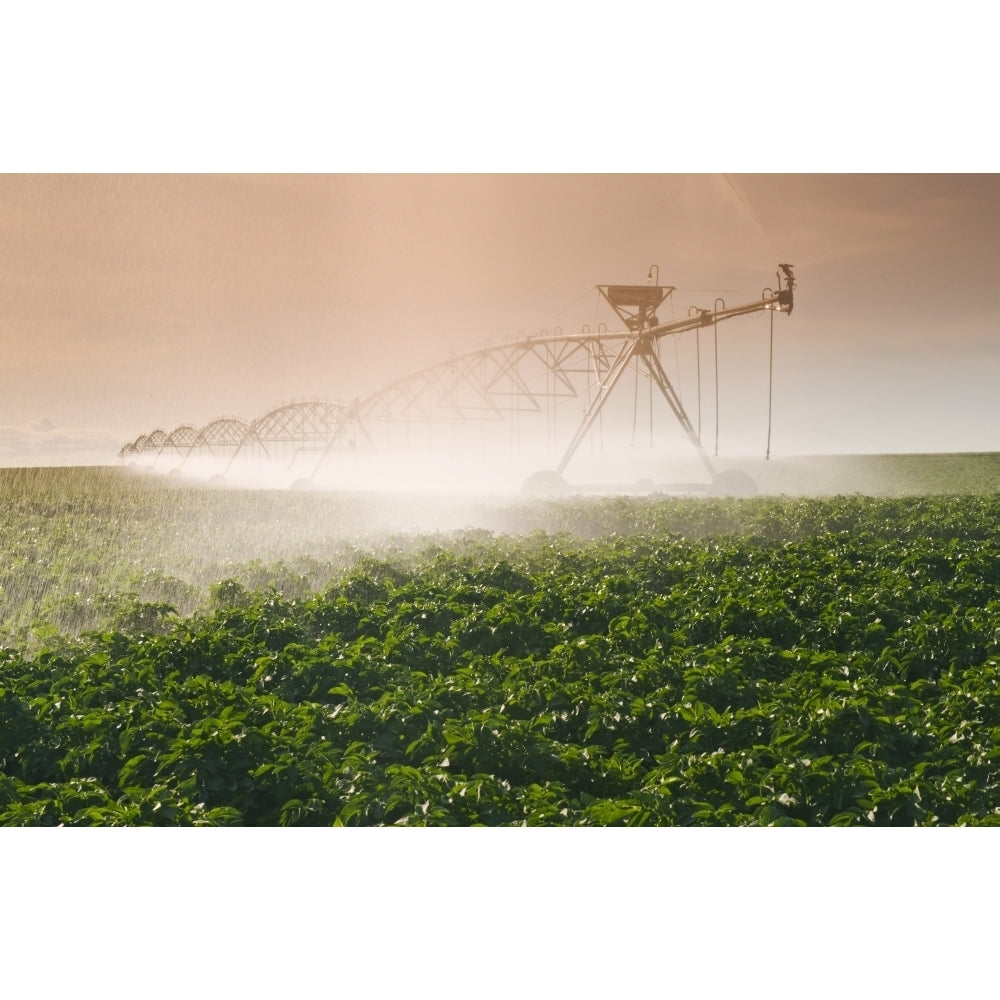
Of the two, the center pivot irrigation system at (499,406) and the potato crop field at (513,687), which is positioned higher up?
the center pivot irrigation system at (499,406)

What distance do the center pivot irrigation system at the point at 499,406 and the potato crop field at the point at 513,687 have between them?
108 centimetres

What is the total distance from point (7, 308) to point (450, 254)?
404cm

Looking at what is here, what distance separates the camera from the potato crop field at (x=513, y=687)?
439cm

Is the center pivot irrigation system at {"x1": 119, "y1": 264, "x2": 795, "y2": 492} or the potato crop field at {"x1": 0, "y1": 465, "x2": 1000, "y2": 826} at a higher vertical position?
the center pivot irrigation system at {"x1": 119, "y1": 264, "x2": 795, "y2": 492}

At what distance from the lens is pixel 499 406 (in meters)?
9.95

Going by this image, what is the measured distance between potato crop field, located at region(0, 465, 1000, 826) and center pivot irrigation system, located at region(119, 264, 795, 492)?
108 cm

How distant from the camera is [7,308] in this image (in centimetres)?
826

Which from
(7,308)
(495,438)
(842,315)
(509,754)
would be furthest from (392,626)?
(842,315)

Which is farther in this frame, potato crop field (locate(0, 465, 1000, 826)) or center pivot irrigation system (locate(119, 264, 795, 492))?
center pivot irrigation system (locate(119, 264, 795, 492))

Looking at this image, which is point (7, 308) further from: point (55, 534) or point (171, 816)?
point (171, 816)

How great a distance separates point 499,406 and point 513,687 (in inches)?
192

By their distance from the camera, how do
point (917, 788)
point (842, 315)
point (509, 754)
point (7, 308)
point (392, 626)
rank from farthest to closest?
point (842, 315) → point (7, 308) → point (392, 626) → point (509, 754) → point (917, 788)

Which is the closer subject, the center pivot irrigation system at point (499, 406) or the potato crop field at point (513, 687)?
the potato crop field at point (513, 687)

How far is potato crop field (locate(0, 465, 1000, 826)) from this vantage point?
4.39 m
